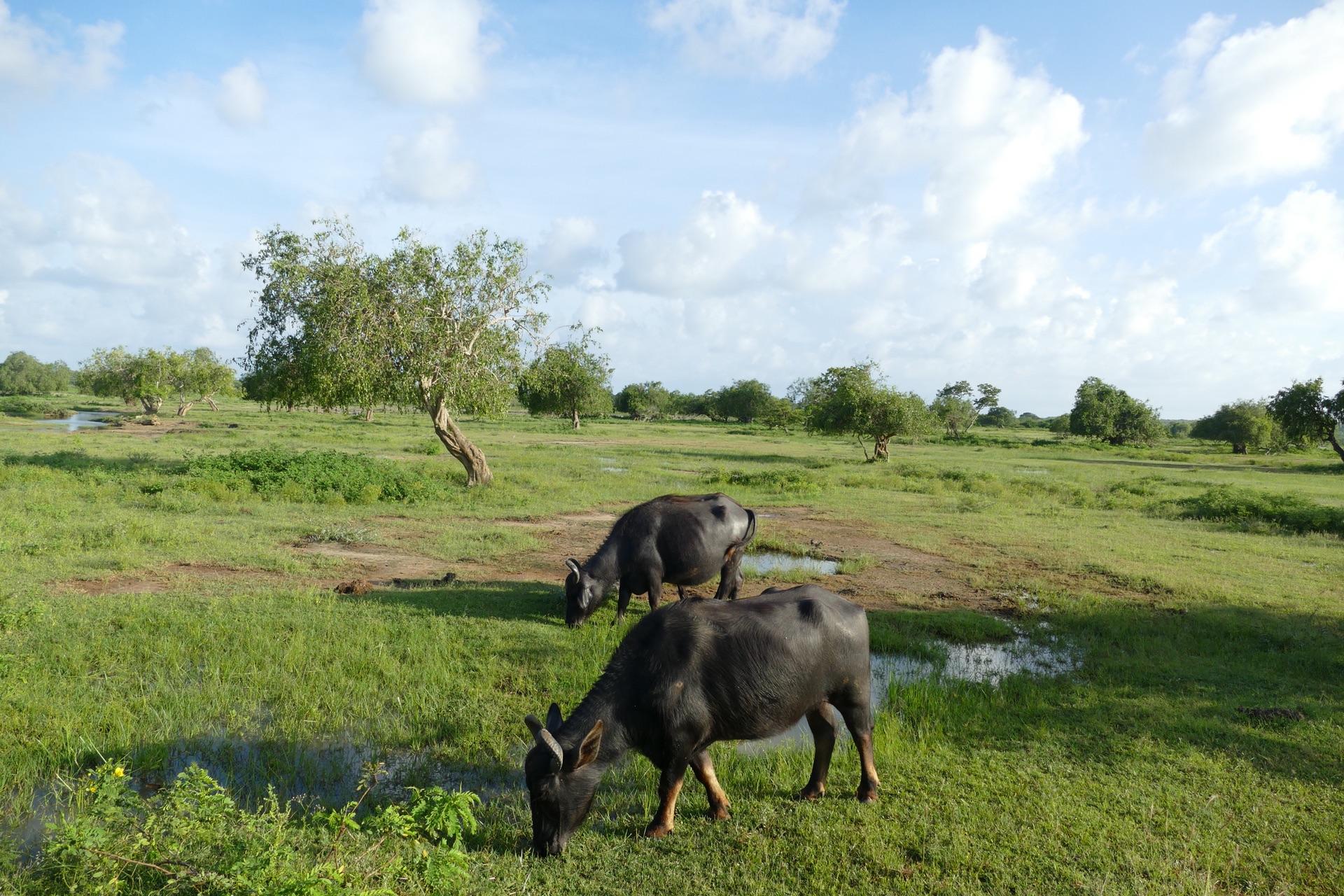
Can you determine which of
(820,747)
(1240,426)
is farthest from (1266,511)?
(1240,426)

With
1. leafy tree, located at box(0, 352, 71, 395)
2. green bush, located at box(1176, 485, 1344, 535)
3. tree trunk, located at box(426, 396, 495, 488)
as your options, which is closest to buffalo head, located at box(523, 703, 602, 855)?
tree trunk, located at box(426, 396, 495, 488)

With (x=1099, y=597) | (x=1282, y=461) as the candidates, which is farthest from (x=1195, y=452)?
(x=1099, y=597)

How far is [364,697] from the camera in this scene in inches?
274

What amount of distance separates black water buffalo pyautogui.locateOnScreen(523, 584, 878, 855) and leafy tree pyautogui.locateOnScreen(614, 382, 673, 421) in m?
91.3

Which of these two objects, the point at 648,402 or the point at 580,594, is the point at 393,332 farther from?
the point at 648,402

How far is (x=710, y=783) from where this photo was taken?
5.18 meters

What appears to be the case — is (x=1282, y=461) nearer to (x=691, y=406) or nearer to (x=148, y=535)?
(x=148, y=535)

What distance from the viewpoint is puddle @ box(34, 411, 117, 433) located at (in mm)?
45812

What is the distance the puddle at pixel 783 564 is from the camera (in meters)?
13.1

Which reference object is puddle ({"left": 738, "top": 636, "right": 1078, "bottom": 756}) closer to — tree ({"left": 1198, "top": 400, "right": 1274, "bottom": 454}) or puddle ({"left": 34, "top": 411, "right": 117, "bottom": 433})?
puddle ({"left": 34, "top": 411, "right": 117, "bottom": 433})

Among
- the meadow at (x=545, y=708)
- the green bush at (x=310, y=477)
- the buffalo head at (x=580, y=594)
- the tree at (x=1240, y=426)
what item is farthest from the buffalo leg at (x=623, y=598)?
the tree at (x=1240, y=426)

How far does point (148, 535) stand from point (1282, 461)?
199 ft

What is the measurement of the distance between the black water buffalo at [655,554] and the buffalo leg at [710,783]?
4150 mm

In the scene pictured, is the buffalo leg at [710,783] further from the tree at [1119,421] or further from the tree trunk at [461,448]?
the tree at [1119,421]
